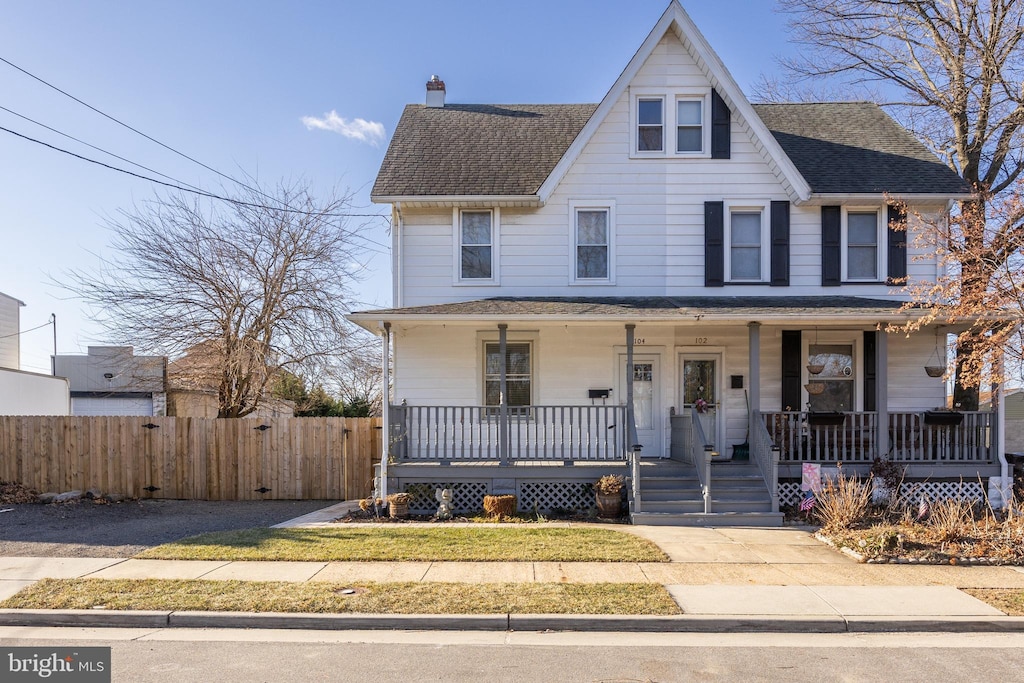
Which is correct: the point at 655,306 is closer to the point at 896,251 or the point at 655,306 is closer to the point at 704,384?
the point at 704,384

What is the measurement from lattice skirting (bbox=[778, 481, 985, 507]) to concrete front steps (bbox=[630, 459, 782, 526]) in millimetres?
746

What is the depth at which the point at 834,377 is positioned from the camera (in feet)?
46.6

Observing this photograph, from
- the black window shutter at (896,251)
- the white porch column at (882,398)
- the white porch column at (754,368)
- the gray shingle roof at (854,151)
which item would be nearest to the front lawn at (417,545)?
the white porch column at (754,368)

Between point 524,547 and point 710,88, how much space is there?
1005 cm

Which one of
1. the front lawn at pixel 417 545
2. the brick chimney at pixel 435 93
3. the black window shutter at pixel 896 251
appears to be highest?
the brick chimney at pixel 435 93

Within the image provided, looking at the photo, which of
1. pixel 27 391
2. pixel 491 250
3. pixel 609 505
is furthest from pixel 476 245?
pixel 27 391

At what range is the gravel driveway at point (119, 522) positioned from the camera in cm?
980

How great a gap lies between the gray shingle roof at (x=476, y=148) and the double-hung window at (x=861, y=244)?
637 centimetres

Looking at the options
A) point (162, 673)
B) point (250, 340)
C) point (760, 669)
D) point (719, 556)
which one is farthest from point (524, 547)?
point (250, 340)

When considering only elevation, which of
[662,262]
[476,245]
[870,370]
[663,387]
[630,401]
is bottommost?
[630,401]

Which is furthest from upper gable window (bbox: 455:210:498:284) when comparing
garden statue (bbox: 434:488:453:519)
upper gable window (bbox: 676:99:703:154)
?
garden statue (bbox: 434:488:453:519)

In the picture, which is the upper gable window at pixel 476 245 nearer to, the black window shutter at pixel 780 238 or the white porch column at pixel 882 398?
the black window shutter at pixel 780 238

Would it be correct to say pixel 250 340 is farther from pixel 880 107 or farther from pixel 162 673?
pixel 880 107

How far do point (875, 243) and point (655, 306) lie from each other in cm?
519
